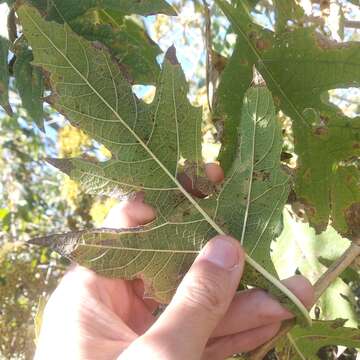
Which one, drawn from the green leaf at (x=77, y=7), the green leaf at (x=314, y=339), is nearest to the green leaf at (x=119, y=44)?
the green leaf at (x=77, y=7)

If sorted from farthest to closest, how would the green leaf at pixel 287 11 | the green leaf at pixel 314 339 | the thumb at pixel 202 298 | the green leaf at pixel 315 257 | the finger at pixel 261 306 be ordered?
the green leaf at pixel 315 257
the green leaf at pixel 287 11
the green leaf at pixel 314 339
the finger at pixel 261 306
the thumb at pixel 202 298

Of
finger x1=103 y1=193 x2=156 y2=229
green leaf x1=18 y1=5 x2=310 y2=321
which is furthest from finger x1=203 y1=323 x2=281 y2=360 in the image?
finger x1=103 y1=193 x2=156 y2=229

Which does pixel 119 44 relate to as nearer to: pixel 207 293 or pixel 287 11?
pixel 287 11

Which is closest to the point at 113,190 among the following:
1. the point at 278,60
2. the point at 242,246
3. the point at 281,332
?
the point at 242,246

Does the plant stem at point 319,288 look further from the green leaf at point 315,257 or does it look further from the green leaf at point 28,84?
the green leaf at point 28,84

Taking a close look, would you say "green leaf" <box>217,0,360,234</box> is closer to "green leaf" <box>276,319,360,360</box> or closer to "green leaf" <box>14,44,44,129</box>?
"green leaf" <box>276,319,360,360</box>

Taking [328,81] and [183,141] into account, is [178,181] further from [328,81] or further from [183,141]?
[328,81]
